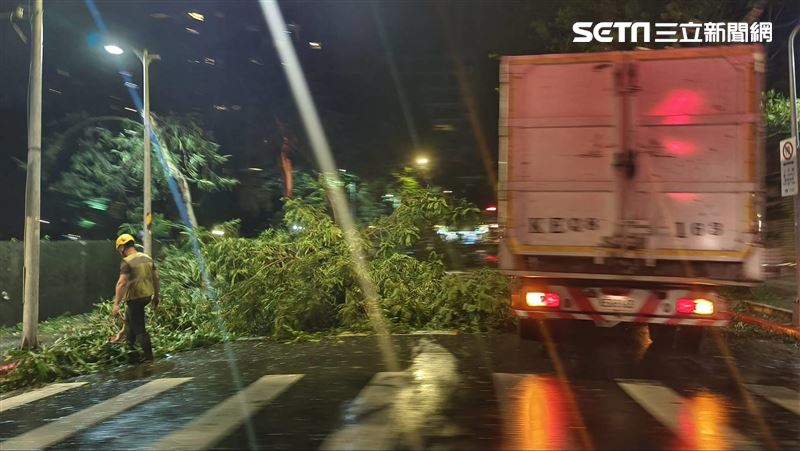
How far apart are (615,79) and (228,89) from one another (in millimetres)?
15633

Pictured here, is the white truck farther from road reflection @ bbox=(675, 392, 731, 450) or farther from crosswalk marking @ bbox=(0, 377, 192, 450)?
crosswalk marking @ bbox=(0, 377, 192, 450)

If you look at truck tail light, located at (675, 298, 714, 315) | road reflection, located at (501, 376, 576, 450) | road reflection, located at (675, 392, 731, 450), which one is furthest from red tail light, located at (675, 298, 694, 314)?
road reflection, located at (501, 376, 576, 450)

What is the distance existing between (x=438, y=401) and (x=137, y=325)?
4.82 meters

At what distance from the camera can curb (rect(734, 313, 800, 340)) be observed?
1047cm

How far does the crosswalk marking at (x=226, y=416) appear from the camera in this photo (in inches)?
208

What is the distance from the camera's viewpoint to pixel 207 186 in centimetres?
2006

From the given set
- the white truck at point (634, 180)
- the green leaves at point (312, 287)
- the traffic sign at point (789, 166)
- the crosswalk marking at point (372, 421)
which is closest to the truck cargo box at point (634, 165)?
the white truck at point (634, 180)

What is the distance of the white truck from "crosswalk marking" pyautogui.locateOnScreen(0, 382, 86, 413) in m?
5.44

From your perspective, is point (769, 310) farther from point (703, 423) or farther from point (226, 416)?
point (226, 416)

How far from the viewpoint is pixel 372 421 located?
5.73 meters

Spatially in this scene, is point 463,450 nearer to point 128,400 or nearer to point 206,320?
point 128,400

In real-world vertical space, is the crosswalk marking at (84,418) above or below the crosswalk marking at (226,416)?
below

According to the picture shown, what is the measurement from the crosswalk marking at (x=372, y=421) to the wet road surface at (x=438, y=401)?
0.7 inches

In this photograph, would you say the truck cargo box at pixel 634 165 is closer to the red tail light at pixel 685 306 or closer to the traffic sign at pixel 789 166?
the red tail light at pixel 685 306
